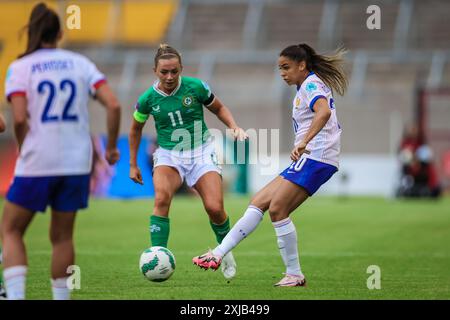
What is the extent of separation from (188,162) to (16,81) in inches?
133

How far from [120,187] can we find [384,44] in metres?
10.9

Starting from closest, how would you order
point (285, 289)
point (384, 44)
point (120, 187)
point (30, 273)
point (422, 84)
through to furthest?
1. point (285, 289)
2. point (30, 273)
3. point (120, 187)
4. point (422, 84)
5. point (384, 44)

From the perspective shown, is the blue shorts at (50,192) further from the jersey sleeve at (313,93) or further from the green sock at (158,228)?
the jersey sleeve at (313,93)

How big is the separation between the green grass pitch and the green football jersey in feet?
4.54

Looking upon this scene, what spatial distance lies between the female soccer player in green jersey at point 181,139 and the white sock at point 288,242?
2.72ft

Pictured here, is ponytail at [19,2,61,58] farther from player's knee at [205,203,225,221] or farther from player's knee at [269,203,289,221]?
player's knee at [205,203,225,221]

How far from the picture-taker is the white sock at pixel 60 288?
6957mm

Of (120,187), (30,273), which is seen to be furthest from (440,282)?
(120,187)

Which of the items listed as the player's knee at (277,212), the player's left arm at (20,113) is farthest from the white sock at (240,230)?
the player's left arm at (20,113)

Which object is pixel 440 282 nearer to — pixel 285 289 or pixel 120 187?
pixel 285 289

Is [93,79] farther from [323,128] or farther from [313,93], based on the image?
[323,128]

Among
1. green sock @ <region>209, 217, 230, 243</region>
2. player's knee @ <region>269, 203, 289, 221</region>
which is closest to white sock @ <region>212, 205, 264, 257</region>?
player's knee @ <region>269, 203, 289, 221</region>
